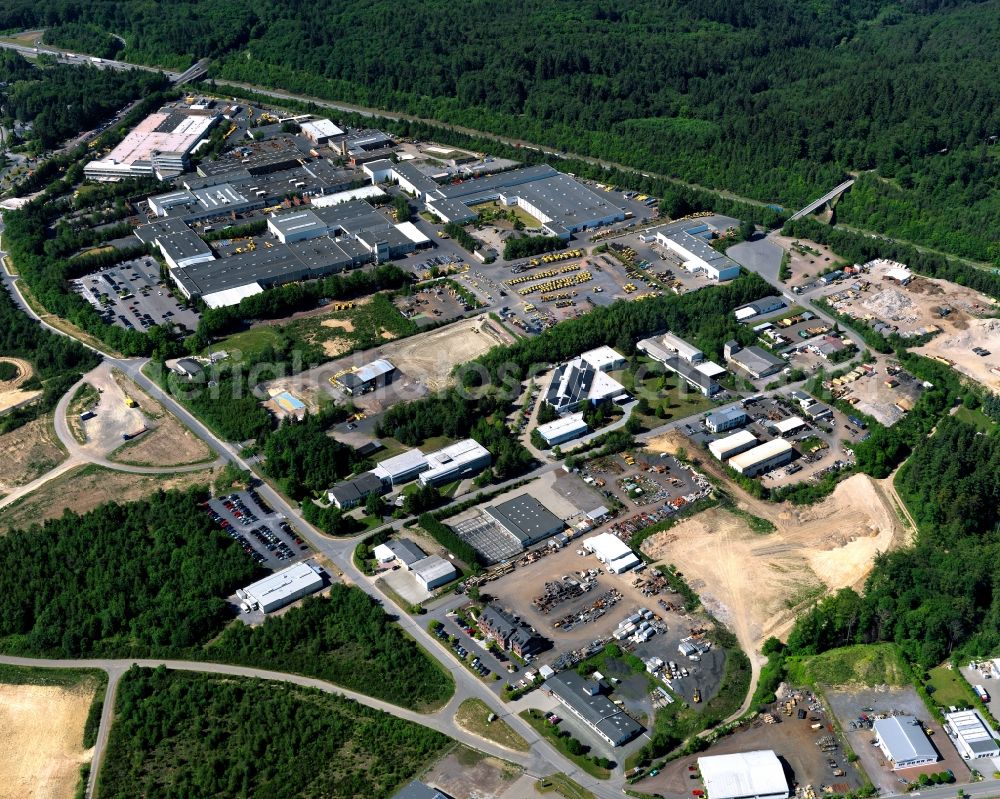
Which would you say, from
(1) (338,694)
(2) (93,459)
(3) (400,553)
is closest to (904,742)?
(1) (338,694)

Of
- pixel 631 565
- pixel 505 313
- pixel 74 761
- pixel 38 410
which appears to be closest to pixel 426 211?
pixel 505 313

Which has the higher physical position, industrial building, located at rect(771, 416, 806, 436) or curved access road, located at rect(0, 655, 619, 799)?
industrial building, located at rect(771, 416, 806, 436)

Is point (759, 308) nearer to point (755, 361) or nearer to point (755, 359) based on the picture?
point (755, 359)

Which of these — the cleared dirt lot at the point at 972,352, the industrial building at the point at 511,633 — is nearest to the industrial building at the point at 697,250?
the cleared dirt lot at the point at 972,352

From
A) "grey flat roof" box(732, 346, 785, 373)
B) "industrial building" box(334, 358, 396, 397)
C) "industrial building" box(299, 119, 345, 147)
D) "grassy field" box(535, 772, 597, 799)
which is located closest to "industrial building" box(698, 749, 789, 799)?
"grassy field" box(535, 772, 597, 799)

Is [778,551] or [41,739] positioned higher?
[778,551]

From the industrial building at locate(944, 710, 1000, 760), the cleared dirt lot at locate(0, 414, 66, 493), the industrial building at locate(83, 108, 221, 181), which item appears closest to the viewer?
the industrial building at locate(944, 710, 1000, 760)

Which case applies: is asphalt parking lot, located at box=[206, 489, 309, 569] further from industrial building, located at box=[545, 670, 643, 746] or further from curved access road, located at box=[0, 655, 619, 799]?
industrial building, located at box=[545, 670, 643, 746]
